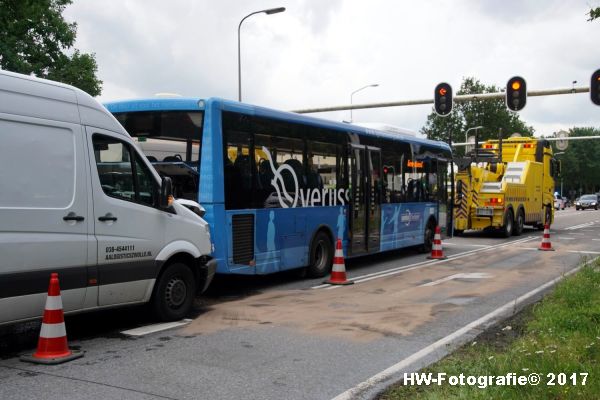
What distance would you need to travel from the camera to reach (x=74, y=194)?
6344 mm

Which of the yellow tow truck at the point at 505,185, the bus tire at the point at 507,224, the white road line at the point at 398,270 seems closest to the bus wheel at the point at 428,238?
the white road line at the point at 398,270

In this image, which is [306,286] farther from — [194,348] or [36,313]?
[36,313]

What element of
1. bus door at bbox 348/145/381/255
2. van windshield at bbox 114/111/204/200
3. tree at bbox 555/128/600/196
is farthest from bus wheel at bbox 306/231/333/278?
tree at bbox 555/128/600/196

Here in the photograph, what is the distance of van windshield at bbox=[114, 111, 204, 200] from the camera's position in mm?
9258

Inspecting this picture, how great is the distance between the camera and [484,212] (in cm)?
2248

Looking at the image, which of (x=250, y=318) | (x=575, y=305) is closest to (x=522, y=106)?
(x=575, y=305)

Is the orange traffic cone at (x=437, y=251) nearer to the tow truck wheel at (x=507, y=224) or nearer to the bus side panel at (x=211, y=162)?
the tow truck wheel at (x=507, y=224)

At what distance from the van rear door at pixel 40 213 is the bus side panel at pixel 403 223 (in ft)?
28.9

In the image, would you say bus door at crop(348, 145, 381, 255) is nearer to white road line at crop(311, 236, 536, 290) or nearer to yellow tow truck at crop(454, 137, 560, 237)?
white road line at crop(311, 236, 536, 290)

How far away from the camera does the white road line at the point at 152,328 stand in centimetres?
708

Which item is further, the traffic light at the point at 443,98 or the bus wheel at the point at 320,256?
the traffic light at the point at 443,98

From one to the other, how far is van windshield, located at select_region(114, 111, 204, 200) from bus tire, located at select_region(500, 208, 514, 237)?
51.9 feet

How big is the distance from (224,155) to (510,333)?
15.4 ft

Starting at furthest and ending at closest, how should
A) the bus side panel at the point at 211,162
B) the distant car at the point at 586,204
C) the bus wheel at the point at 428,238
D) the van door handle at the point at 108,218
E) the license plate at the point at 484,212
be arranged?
the distant car at the point at 586,204 < the license plate at the point at 484,212 < the bus wheel at the point at 428,238 < the bus side panel at the point at 211,162 < the van door handle at the point at 108,218
